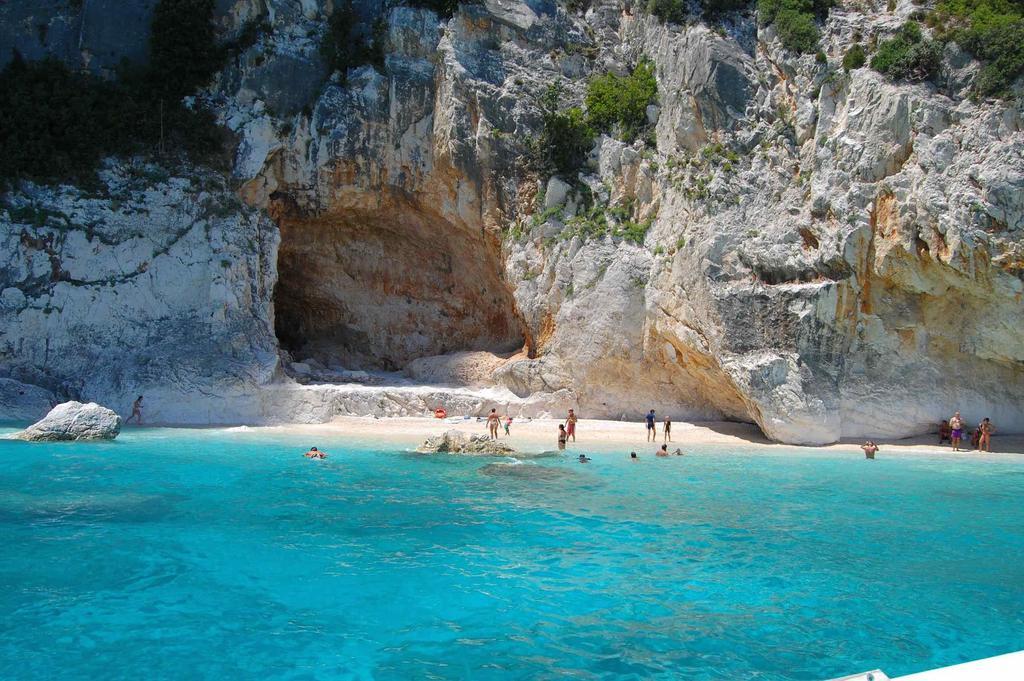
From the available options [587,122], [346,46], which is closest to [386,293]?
[346,46]

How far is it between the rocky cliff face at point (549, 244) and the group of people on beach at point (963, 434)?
41cm

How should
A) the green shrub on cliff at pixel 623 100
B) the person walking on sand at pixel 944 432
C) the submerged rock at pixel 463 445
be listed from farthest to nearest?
the green shrub on cliff at pixel 623 100
the person walking on sand at pixel 944 432
the submerged rock at pixel 463 445

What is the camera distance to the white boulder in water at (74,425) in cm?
1541

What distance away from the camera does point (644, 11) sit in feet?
81.1

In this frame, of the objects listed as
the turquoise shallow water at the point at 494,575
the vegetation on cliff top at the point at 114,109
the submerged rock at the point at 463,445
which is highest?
the vegetation on cliff top at the point at 114,109

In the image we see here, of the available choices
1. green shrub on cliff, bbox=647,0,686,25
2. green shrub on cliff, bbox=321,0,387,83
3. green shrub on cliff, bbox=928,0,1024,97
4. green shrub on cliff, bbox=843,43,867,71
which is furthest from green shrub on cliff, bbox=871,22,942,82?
green shrub on cliff, bbox=321,0,387,83

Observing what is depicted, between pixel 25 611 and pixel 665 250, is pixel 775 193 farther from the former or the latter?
pixel 25 611

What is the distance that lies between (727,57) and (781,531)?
1561cm

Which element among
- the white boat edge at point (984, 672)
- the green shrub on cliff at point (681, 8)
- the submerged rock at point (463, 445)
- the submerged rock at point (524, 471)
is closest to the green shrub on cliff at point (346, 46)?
the green shrub on cliff at point (681, 8)

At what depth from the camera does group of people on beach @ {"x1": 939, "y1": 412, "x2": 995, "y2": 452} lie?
16344 millimetres

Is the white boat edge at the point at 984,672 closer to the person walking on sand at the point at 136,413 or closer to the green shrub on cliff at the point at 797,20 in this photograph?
the green shrub on cliff at the point at 797,20

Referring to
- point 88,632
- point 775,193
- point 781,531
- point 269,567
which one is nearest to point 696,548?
point 781,531

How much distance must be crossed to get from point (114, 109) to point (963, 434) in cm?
2594

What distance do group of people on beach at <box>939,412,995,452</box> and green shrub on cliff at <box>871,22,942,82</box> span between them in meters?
7.97
